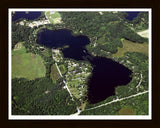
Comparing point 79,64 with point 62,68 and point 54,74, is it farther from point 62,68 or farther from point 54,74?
point 54,74

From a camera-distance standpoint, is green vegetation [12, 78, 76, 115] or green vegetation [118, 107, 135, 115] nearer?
green vegetation [118, 107, 135, 115]

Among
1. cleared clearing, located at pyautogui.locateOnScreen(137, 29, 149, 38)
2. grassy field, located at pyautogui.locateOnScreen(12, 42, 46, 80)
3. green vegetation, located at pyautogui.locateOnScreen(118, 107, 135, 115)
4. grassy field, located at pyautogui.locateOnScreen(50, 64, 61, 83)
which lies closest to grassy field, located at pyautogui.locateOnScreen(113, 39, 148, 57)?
cleared clearing, located at pyautogui.locateOnScreen(137, 29, 149, 38)

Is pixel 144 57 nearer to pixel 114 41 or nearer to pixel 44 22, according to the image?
pixel 114 41

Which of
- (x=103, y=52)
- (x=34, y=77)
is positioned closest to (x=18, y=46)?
(x=34, y=77)

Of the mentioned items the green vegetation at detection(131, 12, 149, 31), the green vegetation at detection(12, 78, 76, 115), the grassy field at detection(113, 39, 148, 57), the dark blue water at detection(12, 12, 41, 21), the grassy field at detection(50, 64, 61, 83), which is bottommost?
the green vegetation at detection(12, 78, 76, 115)

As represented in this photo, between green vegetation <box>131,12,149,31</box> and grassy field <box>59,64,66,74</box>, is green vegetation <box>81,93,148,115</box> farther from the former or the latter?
green vegetation <box>131,12,149,31</box>

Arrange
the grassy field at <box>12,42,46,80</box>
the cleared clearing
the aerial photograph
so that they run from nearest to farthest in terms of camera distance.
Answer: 1. the aerial photograph
2. the grassy field at <box>12,42,46,80</box>
3. the cleared clearing

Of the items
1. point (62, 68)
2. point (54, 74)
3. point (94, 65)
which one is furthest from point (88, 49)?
point (54, 74)

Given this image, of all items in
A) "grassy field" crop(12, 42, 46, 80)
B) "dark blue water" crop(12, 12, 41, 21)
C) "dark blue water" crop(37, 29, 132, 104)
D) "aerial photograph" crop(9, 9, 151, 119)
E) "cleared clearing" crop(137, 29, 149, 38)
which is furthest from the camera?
"dark blue water" crop(12, 12, 41, 21)
